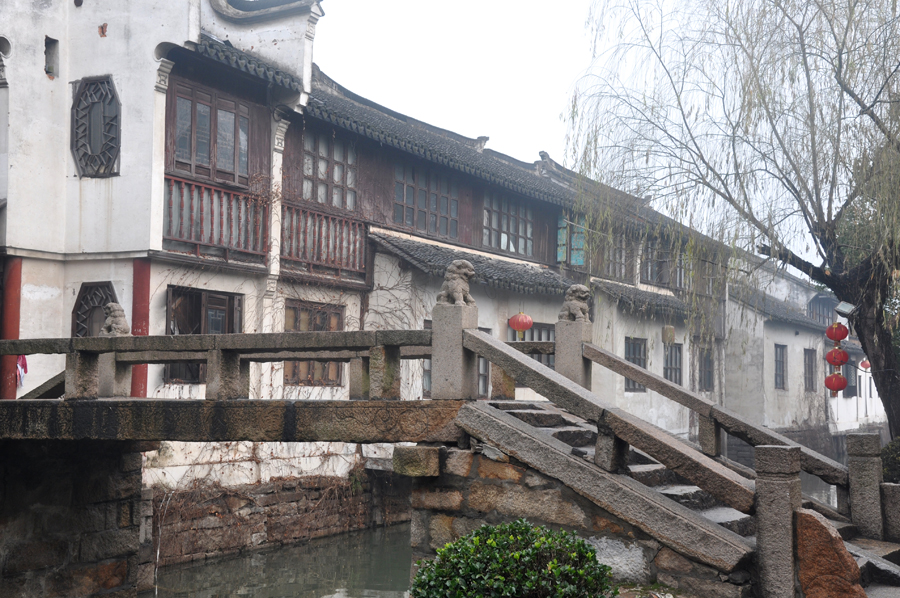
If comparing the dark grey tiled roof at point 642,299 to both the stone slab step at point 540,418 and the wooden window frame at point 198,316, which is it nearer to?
the wooden window frame at point 198,316

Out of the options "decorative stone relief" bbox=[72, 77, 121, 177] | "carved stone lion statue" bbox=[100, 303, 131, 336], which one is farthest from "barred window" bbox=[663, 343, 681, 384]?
"carved stone lion statue" bbox=[100, 303, 131, 336]

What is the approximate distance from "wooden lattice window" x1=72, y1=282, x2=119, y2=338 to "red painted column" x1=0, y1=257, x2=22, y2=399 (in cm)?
72

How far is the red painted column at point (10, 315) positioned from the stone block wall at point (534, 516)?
7.27 metres

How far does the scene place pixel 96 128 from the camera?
38.9ft

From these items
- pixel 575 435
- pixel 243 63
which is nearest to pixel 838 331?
pixel 575 435

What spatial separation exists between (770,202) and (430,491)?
545 centimetres

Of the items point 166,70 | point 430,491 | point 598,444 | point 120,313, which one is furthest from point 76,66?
point 598,444

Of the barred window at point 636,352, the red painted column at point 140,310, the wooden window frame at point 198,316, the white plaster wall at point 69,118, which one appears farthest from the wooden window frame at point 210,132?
the barred window at point 636,352

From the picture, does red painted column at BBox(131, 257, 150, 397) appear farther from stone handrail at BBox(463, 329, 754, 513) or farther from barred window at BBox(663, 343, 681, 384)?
barred window at BBox(663, 343, 681, 384)

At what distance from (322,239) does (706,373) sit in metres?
13.6

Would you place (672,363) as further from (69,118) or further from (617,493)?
(617,493)

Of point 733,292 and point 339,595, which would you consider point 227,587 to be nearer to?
point 339,595

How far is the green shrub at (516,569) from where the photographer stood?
443 cm

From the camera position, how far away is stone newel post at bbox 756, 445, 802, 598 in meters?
5.10
